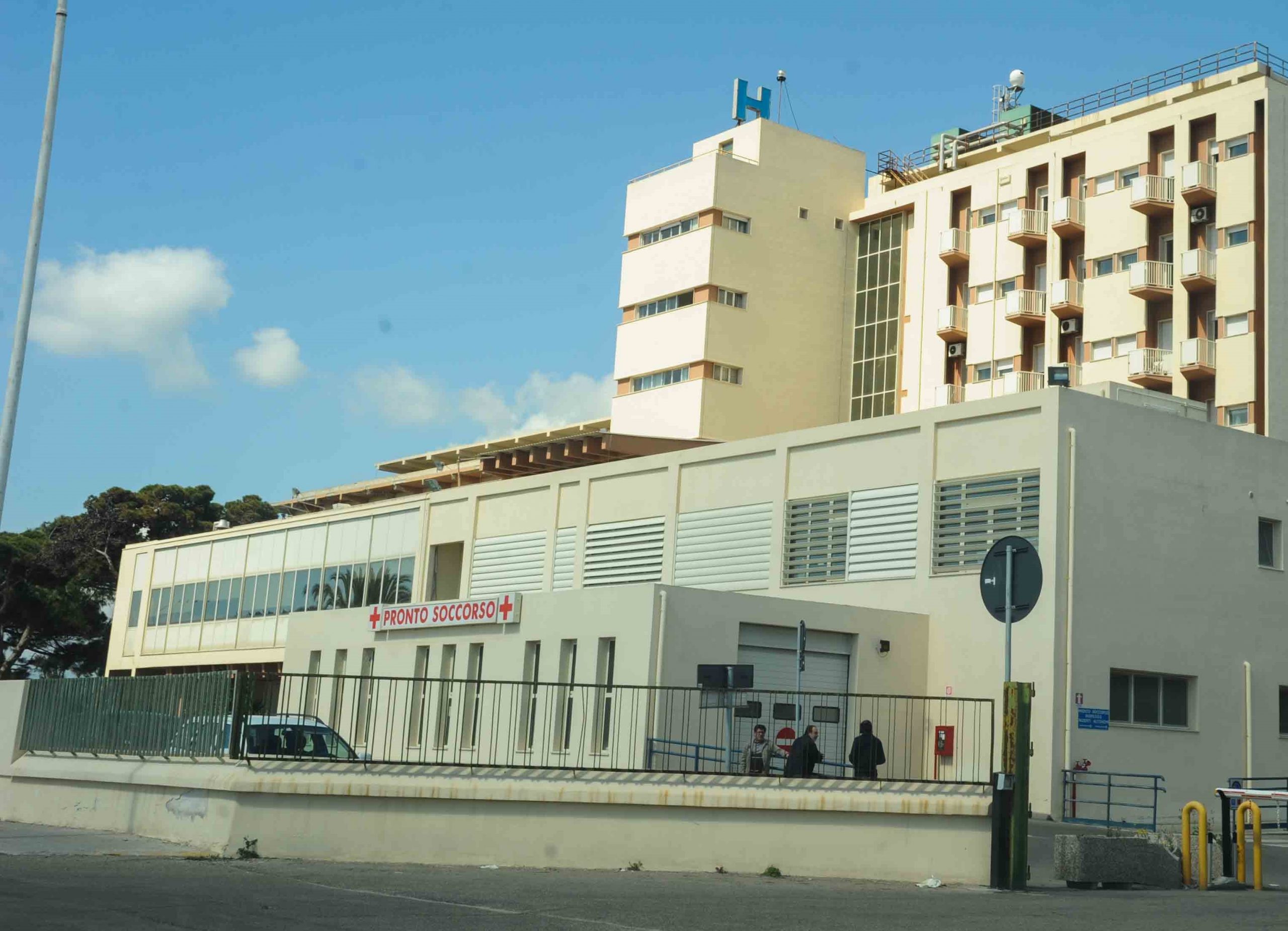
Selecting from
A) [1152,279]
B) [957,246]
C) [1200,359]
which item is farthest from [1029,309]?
[1200,359]

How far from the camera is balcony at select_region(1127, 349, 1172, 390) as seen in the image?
51.9m

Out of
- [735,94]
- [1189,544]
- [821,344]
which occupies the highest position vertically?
[735,94]

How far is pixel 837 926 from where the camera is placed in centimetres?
1136

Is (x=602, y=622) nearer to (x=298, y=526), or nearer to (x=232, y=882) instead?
(x=232, y=882)

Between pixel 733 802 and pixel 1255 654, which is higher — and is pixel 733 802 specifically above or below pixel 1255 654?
below

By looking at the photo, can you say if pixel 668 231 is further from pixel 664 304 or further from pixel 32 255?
pixel 32 255

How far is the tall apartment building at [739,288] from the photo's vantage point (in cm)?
5800

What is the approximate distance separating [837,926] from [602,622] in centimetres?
1663

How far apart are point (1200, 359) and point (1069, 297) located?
625cm

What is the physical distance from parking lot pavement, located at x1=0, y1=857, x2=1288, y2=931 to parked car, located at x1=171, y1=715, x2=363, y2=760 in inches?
53.9

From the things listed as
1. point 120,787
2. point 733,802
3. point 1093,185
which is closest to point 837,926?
point 733,802

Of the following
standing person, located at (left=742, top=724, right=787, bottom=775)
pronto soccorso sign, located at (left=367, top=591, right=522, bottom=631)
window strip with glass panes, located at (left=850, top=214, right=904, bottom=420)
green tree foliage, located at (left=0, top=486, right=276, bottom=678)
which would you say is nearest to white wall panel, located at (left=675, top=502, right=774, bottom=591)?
pronto soccorso sign, located at (left=367, top=591, right=522, bottom=631)

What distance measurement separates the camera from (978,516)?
94.6 ft

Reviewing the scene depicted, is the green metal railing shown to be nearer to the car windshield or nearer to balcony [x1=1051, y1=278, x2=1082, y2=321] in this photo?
the car windshield
